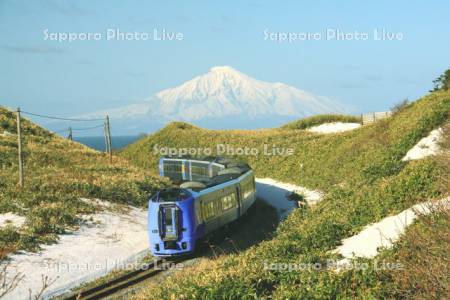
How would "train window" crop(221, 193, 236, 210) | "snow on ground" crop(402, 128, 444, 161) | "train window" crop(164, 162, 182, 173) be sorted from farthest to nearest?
"train window" crop(164, 162, 182, 173)
"snow on ground" crop(402, 128, 444, 161)
"train window" crop(221, 193, 236, 210)

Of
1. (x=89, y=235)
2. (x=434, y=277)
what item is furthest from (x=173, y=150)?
(x=434, y=277)

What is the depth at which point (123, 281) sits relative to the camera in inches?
780

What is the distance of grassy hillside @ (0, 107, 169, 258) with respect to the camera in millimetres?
24375

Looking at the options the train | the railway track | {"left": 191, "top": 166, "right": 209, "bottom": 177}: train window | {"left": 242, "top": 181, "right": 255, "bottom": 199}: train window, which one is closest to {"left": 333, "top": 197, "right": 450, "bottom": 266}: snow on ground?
the train

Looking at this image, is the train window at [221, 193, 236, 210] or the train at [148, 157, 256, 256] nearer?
the train at [148, 157, 256, 256]

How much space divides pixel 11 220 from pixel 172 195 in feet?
30.6

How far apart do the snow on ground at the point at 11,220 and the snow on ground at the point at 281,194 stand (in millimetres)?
16689

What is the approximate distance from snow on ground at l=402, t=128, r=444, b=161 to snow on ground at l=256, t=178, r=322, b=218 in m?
6.95

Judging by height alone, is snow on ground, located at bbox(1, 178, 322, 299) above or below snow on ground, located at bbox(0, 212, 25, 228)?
below

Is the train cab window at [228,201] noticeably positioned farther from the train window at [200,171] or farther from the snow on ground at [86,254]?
the train window at [200,171]

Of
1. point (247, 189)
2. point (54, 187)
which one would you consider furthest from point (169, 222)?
point (54, 187)

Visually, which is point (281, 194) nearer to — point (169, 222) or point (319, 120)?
point (169, 222)

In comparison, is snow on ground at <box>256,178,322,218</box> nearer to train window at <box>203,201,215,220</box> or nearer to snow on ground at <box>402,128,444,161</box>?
snow on ground at <box>402,128,444,161</box>

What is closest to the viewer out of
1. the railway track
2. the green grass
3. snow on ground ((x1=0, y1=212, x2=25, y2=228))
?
the railway track
